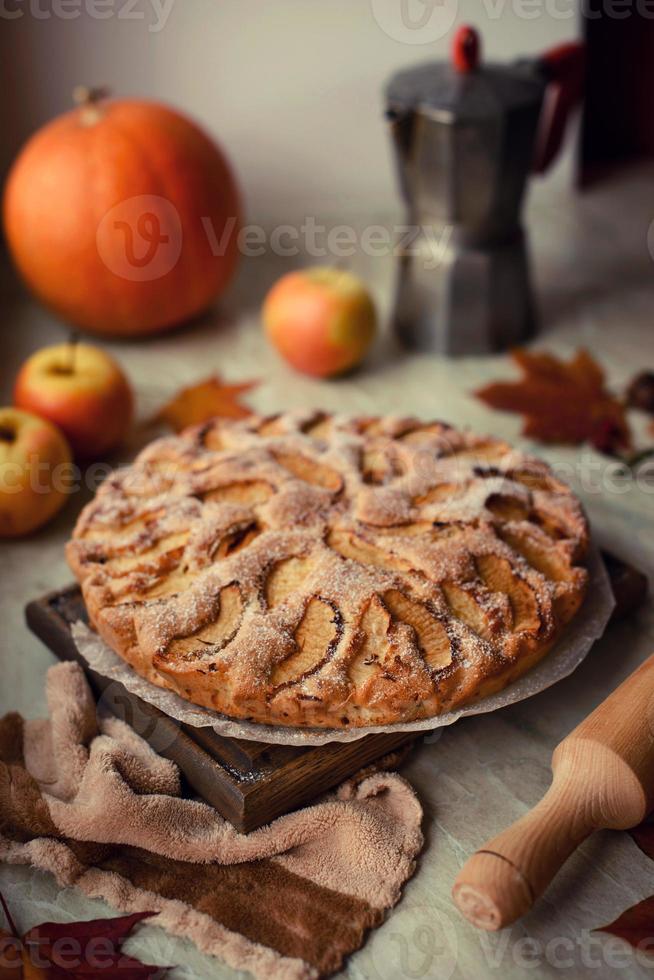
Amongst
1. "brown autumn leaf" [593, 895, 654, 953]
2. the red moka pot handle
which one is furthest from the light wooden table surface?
the red moka pot handle

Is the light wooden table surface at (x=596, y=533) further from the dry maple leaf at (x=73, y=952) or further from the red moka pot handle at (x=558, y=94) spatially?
the red moka pot handle at (x=558, y=94)

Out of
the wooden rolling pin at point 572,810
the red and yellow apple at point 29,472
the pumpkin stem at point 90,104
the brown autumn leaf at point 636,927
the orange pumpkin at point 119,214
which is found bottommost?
the brown autumn leaf at point 636,927

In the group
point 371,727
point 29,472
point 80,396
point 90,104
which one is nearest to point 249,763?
point 371,727

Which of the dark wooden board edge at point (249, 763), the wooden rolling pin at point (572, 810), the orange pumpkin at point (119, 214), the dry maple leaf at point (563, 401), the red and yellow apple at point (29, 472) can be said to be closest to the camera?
the wooden rolling pin at point (572, 810)

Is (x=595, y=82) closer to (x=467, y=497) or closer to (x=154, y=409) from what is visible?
(x=154, y=409)

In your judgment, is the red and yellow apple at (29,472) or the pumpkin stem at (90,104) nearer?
the red and yellow apple at (29,472)

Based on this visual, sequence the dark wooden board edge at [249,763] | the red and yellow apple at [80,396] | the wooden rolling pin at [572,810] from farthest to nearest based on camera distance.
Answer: the red and yellow apple at [80,396], the dark wooden board edge at [249,763], the wooden rolling pin at [572,810]

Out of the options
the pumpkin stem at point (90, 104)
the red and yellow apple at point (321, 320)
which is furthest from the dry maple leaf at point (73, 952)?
the pumpkin stem at point (90, 104)

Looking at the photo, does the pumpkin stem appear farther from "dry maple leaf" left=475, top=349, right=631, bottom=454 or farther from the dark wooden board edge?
the dark wooden board edge
